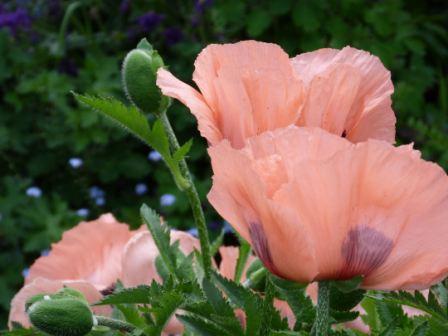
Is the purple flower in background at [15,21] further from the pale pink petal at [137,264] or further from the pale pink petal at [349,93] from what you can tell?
the pale pink petal at [349,93]

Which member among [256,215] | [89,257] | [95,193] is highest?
[256,215]

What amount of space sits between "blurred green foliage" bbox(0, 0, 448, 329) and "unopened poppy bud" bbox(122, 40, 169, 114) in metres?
1.41

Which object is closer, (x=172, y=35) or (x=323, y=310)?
(x=323, y=310)

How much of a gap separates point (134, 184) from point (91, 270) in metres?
1.78

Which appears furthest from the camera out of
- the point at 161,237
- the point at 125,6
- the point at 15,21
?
the point at 125,6

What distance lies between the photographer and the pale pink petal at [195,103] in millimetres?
531

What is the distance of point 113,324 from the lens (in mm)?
617

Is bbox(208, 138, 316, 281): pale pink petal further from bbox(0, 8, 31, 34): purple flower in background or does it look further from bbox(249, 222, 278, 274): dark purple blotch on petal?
bbox(0, 8, 31, 34): purple flower in background

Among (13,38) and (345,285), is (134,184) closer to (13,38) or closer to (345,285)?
(13,38)

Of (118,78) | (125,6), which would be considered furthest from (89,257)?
(125,6)

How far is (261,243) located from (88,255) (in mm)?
343

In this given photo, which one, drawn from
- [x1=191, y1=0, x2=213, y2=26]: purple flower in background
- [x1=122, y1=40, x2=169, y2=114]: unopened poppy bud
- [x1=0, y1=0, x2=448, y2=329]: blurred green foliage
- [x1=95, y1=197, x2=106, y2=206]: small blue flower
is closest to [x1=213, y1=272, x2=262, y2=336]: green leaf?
[x1=122, y1=40, x2=169, y2=114]: unopened poppy bud

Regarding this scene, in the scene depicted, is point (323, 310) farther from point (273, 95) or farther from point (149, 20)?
point (149, 20)

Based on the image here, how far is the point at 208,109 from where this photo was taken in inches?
21.8
